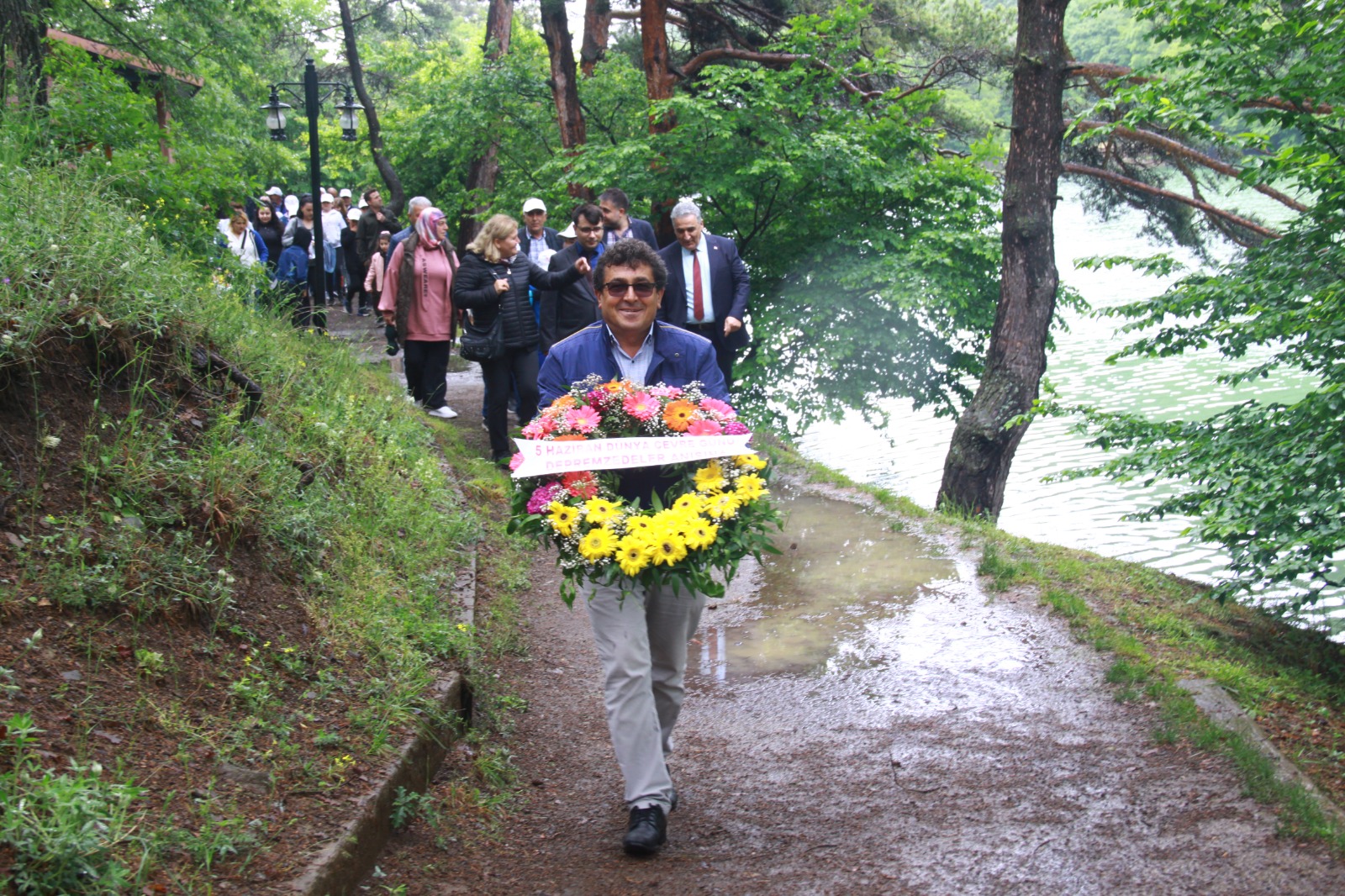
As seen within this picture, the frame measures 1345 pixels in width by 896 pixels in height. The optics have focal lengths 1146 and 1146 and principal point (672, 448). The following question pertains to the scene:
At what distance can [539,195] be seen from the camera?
16500mm

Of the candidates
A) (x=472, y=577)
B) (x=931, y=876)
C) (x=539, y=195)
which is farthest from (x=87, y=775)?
(x=539, y=195)

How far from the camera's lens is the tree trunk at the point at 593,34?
65.2 ft

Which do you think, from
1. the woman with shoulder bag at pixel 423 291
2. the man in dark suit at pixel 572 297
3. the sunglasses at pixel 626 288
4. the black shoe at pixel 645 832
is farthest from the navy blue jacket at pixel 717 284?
the black shoe at pixel 645 832

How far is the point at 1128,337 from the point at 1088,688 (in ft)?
79.3

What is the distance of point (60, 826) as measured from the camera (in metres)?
2.88

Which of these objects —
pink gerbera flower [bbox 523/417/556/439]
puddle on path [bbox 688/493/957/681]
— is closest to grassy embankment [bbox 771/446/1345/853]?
puddle on path [bbox 688/493/957/681]

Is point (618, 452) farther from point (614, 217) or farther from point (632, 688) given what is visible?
point (614, 217)

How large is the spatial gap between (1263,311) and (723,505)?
16.4 feet

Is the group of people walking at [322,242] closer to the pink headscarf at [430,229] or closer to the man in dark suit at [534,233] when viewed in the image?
the pink headscarf at [430,229]

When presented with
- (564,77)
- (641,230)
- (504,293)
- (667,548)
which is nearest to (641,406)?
(667,548)

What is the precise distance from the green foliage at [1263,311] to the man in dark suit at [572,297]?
13.5 ft

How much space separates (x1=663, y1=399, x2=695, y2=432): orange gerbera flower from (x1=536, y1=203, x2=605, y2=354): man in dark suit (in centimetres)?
524

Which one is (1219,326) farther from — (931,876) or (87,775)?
(87,775)

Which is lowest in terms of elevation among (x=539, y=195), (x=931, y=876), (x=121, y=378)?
(x=931, y=876)
